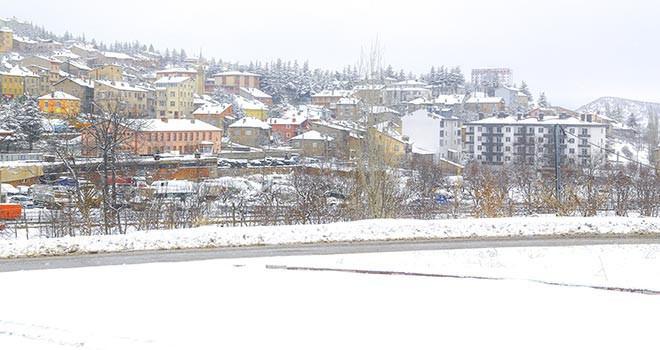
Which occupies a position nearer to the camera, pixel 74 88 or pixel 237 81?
pixel 74 88

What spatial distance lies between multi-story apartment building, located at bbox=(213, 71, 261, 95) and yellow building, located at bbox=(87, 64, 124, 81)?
1817 centimetres

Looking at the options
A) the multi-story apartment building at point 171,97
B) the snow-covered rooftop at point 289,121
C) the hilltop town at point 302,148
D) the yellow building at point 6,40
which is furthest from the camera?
the yellow building at point 6,40

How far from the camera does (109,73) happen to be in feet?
398

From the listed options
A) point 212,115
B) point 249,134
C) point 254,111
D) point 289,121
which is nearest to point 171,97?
point 254,111

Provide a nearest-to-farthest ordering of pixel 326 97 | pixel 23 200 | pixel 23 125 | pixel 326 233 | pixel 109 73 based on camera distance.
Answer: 1. pixel 326 233
2. pixel 23 200
3. pixel 23 125
4. pixel 326 97
5. pixel 109 73

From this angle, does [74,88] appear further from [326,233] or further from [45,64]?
[326,233]

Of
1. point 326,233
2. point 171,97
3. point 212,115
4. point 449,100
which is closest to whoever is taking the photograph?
point 326,233

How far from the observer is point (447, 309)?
9.06 meters

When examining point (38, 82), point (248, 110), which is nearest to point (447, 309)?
point (248, 110)

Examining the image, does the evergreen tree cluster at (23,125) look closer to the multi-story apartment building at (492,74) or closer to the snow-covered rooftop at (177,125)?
the snow-covered rooftop at (177,125)

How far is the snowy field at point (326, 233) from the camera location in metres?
13.8

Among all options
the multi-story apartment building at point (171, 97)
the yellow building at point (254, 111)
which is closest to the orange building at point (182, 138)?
the yellow building at point (254, 111)

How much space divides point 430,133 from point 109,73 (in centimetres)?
7302

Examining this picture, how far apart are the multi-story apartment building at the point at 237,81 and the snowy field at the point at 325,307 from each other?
11644 centimetres
